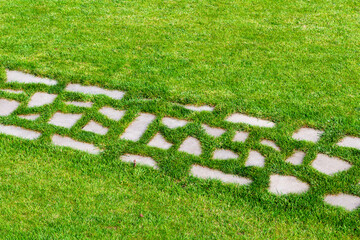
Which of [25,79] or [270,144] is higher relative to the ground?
[270,144]

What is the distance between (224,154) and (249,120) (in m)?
0.67

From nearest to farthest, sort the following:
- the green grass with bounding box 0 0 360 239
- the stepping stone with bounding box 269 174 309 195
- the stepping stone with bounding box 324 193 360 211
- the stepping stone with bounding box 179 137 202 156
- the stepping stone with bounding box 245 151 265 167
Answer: the green grass with bounding box 0 0 360 239 < the stepping stone with bounding box 324 193 360 211 < the stepping stone with bounding box 269 174 309 195 < the stepping stone with bounding box 245 151 265 167 < the stepping stone with bounding box 179 137 202 156

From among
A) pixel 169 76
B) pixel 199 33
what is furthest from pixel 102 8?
pixel 169 76

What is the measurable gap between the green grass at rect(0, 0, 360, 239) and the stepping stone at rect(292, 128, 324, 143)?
0.31ft

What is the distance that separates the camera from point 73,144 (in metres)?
4.47

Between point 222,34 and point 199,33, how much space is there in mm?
369

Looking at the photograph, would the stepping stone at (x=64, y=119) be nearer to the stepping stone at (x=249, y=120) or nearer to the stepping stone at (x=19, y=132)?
the stepping stone at (x=19, y=132)

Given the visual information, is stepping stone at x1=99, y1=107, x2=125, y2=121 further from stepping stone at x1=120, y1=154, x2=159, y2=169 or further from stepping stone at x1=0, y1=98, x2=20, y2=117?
stepping stone at x1=0, y1=98, x2=20, y2=117

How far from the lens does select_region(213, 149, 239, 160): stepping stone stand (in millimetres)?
4297

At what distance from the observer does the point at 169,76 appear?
574 centimetres

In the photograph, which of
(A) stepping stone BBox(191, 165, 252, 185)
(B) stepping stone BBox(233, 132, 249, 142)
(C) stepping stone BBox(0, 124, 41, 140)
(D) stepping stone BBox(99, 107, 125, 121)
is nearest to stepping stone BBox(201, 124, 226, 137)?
(B) stepping stone BBox(233, 132, 249, 142)

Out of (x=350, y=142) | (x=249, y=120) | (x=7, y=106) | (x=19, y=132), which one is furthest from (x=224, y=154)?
(x=7, y=106)

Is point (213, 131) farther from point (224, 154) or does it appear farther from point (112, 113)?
point (112, 113)

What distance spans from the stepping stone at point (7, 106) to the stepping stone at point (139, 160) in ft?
5.30
